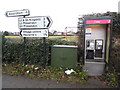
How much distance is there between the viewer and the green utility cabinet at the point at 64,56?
3.81m

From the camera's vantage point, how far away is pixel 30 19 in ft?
12.8

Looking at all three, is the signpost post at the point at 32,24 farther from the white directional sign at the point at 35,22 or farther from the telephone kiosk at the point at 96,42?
the telephone kiosk at the point at 96,42

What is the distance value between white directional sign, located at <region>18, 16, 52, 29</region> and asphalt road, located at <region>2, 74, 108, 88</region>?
6.26ft

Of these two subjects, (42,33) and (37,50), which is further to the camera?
(37,50)

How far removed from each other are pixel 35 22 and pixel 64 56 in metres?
1.71

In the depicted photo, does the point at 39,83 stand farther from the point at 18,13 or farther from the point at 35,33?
the point at 18,13

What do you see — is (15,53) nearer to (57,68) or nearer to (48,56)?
(48,56)

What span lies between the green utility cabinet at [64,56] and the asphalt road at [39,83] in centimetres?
91

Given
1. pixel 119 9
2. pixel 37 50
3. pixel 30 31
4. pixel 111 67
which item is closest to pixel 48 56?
pixel 37 50

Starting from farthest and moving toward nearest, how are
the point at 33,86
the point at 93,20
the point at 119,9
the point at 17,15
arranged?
the point at 119,9, the point at 17,15, the point at 93,20, the point at 33,86

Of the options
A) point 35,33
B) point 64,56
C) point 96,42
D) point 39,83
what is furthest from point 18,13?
point 96,42

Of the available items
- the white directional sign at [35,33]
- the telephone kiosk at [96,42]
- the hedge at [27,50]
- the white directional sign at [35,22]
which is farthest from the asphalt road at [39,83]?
the white directional sign at [35,22]

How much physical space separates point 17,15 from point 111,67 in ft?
13.3

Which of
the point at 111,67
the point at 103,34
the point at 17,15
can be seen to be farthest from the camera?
the point at 17,15
